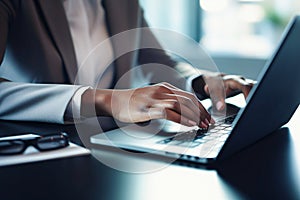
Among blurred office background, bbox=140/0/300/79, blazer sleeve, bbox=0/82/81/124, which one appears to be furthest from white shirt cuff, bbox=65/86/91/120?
blurred office background, bbox=140/0/300/79

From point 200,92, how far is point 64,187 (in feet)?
2.14

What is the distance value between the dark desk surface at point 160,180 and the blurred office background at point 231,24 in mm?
2447

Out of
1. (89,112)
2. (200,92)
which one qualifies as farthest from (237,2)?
(89,112)

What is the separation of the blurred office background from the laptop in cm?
230

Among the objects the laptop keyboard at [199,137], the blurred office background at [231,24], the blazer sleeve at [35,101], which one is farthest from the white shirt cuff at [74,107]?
the blurred office background at [231,24]

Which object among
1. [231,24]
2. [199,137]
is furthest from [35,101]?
[231,24]

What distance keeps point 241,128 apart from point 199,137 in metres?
0.12

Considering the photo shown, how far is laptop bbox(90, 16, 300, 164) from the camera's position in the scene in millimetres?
597

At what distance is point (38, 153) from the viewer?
684mm

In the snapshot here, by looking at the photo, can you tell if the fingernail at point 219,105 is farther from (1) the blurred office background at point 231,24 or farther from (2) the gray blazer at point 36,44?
(1) the blurred office background at point 231,24

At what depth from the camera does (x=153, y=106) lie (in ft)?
2.66

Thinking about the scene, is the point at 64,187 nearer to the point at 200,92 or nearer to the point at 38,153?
the point at 38,153

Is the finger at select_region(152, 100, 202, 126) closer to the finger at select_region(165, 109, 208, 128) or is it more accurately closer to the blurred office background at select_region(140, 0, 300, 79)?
the finger at select_region(165, 109, 208, 128)

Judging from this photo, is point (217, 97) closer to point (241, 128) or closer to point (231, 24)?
point (241, 128)
